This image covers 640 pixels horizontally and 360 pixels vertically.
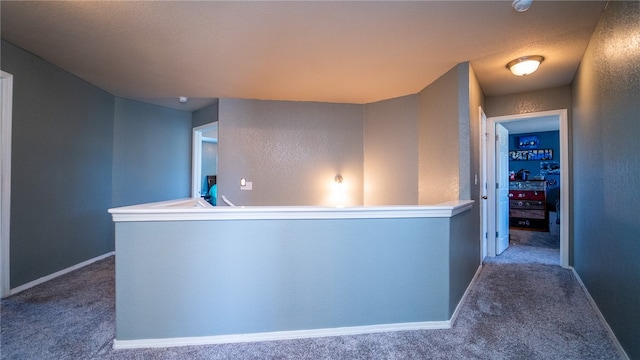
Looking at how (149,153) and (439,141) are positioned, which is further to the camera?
(149,153)

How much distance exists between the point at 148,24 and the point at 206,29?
39 centimetres

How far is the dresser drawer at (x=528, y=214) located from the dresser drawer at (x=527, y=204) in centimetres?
6

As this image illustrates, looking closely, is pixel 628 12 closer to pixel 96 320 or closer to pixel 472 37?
pixel 472 37

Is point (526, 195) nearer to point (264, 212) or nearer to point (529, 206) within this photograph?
point (529, 206)

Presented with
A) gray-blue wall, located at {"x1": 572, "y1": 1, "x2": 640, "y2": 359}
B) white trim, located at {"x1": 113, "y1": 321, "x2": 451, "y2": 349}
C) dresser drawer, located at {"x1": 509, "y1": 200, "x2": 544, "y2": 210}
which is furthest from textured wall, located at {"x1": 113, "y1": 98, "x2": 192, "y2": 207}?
dresser drawer, located at {"x1": 509, "y1": 200, "x2": 544, "y2": 210}

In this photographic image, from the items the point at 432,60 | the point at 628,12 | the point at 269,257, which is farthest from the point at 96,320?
the point at 628,12

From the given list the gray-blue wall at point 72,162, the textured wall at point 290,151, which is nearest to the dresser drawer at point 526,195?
the textured wall at point 290,151

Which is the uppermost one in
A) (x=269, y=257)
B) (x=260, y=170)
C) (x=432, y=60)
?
(x=432, y=60)

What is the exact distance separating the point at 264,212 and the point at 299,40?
1419mm

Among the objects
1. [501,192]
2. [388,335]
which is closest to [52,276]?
[388,335]

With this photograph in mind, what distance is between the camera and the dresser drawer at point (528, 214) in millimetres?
5674

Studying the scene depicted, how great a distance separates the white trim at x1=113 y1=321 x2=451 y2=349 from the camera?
5.60 ft

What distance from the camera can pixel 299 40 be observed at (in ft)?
7.37

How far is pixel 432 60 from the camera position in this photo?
102 inches
